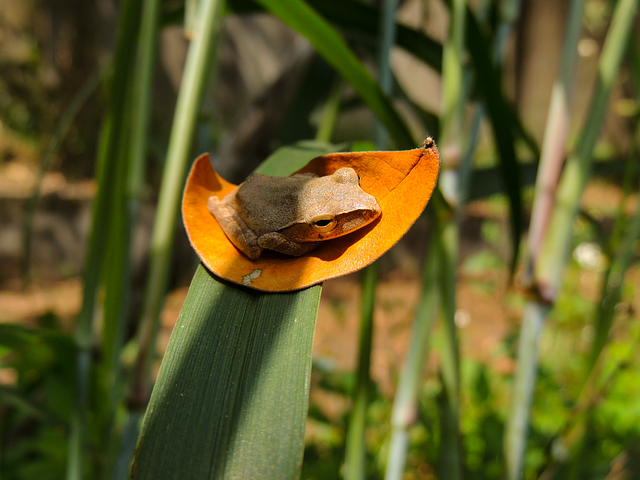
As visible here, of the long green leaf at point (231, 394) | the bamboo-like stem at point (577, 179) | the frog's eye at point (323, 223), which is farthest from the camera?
the bamboo-like stem at point (577, 179)

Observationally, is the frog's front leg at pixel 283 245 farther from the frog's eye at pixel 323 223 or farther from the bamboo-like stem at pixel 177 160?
the bamboo-like stem at pixel 177 160

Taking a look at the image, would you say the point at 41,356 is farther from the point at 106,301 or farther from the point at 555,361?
the point at 555,361

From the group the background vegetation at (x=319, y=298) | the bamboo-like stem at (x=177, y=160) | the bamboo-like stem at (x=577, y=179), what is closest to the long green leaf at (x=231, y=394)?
the background vegetation at (x=319, y=298)

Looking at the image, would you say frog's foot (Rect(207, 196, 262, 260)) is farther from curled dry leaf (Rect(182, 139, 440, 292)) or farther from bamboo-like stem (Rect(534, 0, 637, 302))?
bamboo-like stem (Rect(534, 0, 637, 302))

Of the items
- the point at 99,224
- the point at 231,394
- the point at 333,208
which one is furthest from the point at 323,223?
the point at 99,224

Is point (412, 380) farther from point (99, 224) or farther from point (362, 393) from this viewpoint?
point (99, 224)

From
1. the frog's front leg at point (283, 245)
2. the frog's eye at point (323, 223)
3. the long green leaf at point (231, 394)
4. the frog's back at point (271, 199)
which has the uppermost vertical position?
the frog's back at point (271, 199)

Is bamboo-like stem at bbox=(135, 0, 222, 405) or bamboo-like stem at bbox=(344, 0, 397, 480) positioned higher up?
bamboo-like stem at bbox=(135, 0, 222, 405)

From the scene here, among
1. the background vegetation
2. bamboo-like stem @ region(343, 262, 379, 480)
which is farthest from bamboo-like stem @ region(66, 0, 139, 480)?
bamboo-like stem @ region(343, 262, 379, 480)
